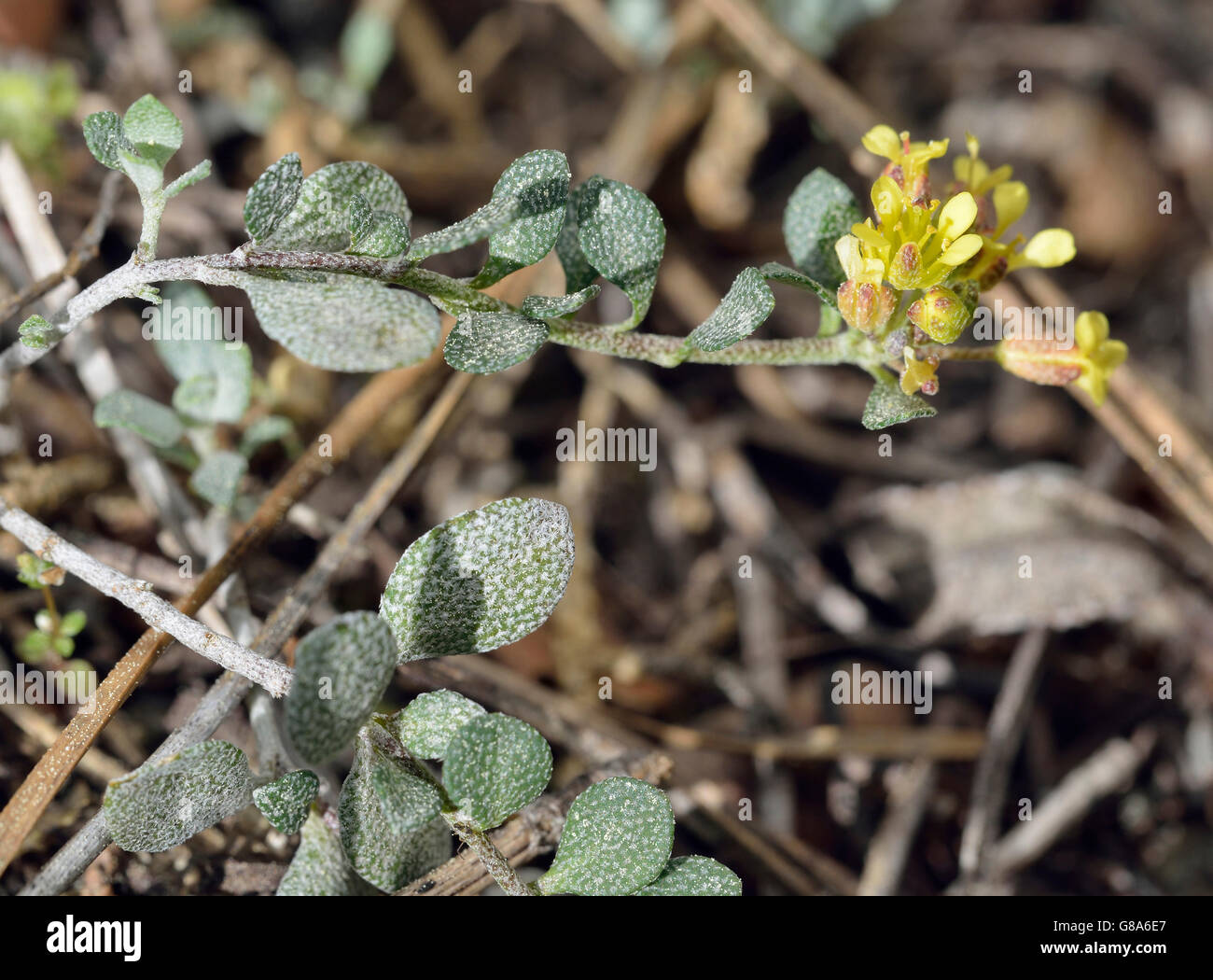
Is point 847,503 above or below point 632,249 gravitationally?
below

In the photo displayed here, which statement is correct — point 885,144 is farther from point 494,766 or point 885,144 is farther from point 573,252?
point 494,766

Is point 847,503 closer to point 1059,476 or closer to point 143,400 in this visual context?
point 1059,476

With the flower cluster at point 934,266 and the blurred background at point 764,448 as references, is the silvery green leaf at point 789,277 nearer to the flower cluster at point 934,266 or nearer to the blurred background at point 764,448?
the flower cluster at point 934,266

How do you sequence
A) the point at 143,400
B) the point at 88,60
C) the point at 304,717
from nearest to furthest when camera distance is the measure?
the point at 304,717 < the point at 143,400 < the point at 88,60

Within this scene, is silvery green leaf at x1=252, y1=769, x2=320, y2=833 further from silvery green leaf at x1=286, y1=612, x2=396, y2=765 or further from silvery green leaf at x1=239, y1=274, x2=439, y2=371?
silvery green leaf at x1=239, y1=274, x2=439, y2=371
